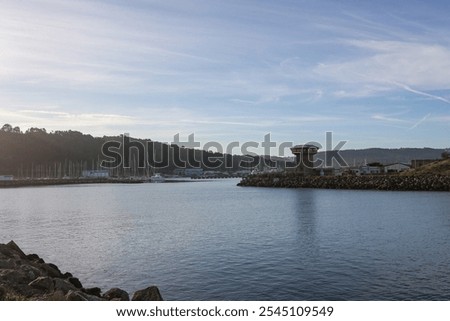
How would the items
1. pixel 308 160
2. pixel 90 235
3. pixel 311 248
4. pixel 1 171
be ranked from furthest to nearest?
1. pixel 1 171
2. pixel 308 160
3. pixel 90 235
4. pixel 311 248

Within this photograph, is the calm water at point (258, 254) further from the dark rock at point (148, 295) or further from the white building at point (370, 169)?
the white building at point (370, 169)

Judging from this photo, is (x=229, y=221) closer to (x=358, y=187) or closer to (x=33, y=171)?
(x=358, y=187)

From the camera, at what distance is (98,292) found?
52.8 feet

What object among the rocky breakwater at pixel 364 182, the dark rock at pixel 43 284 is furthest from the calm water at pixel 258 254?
the rocky breakwater at pixel 364 182

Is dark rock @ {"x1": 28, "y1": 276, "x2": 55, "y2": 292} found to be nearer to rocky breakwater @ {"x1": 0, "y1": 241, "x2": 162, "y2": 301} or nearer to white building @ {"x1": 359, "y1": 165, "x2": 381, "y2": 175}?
rocky breakwater @ {"x1": 0, "y1": 241, "x2": 162, "y2": 301}

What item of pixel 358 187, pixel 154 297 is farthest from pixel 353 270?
pixel 358 187

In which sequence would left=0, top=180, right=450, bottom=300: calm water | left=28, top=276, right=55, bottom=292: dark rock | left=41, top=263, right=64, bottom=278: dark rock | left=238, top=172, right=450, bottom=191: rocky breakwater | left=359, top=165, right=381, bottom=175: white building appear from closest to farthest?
left=28, top=276, right=55, bottom=292: dark rock → left=0, top=180, right=450, bottom=300: calm water → left=41, top=263, right=64, bottom=278: dark rock → left=238, top=172, right=450, bottom=191: rocky breakwater → left=359, top=165, right=381, bottom=175: white building

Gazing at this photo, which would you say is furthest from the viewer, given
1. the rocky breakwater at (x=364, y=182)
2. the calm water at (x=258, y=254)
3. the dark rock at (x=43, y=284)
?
the rocky breakwater at (x=364, y=182)

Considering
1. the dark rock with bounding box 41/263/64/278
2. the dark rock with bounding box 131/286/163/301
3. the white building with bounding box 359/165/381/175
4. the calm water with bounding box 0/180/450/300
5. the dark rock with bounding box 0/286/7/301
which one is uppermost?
the white building with bounding box 359/165/381/175

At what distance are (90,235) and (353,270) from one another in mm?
19799

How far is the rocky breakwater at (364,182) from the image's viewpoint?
8275 centimetres

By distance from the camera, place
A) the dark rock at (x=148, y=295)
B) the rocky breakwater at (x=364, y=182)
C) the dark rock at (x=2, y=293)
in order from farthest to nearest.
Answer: the rocky breakwater at (x=364, y=182) < the dark rock at (x=148, y=295) < the dark rock at (x=2, y=293)

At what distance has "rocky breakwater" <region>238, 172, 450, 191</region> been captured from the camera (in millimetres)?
82750

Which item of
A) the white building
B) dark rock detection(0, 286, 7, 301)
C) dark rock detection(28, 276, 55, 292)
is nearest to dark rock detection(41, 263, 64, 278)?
dark rock detection(28, 276, 55, 292)
